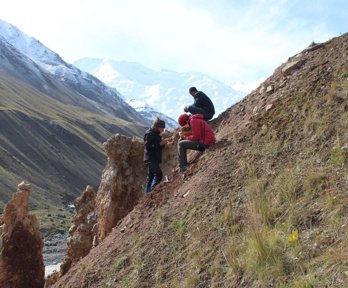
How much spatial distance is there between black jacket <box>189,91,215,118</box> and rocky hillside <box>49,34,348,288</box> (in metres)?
2.11

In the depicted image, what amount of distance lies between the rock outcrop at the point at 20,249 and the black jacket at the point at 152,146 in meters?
7.36

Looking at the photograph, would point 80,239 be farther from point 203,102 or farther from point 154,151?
point 203,102

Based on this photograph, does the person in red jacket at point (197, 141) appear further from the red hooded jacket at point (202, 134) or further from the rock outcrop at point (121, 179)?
the rock outcrop at point (121, 179)

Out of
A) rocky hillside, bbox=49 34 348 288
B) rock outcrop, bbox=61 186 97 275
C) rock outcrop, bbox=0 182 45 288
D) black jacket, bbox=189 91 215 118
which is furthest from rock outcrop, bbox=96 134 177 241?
rocky hillside, bbox=49 34 348 288

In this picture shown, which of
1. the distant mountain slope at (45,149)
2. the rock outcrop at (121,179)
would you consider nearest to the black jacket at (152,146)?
the rock outcrop at (121,179)

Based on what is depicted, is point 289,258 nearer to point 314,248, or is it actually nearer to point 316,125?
point 314,248

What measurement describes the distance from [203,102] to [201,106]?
0.55 ft

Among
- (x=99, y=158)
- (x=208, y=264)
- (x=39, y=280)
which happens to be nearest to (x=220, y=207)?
(x=208, y=264)

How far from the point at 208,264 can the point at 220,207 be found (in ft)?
5.32

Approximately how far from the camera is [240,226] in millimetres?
8766

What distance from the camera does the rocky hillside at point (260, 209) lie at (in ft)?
24.1

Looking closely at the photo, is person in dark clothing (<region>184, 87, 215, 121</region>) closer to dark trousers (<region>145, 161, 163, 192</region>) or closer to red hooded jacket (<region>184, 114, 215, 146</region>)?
dark trousers (<region>145, 161, 163, 192</region>)

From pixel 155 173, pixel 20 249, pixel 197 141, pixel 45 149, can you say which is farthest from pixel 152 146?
pixel 45 149

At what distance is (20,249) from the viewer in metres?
19.2
